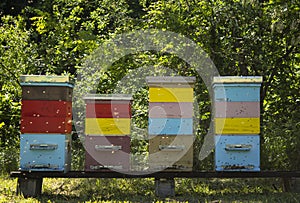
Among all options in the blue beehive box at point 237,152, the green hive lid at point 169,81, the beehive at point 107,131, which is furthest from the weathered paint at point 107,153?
the blue beehive box at point 237,152

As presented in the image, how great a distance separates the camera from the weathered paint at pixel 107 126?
5.56m

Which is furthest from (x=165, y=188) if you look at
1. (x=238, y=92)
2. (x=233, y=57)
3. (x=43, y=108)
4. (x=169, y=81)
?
(x=233, y=57)

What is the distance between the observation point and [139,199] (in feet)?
17.9

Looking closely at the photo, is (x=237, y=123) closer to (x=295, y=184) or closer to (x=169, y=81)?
(x=169, y=81)

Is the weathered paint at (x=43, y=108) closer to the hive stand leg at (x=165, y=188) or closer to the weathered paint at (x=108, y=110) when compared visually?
the weathered paint at (x=108, y=110)

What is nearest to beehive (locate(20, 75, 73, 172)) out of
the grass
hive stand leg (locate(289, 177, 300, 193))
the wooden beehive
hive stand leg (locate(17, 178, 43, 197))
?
hive stand leg (locate(17, 178, 43, 197))

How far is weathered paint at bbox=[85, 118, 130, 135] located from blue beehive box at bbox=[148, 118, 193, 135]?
318mm

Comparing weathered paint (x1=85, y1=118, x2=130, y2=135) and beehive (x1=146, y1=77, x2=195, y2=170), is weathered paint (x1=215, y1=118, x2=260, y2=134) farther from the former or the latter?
weathered paint (x1=85, y1=118, x2=130, y2=135)

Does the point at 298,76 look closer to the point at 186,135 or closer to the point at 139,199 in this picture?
the point at 186,135

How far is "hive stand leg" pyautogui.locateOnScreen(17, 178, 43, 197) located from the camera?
5.57 meters

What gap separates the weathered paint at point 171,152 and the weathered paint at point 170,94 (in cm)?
43

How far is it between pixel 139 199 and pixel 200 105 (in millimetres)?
2296

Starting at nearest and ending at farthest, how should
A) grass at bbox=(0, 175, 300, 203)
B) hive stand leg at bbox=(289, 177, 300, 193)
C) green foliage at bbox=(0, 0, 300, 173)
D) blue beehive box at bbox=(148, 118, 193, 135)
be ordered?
1. grass at bbox=(0, 175, 300, 203)
2. blue beehive box at bbox=(148, 118, 193, 135)
3. hive stand leg at bbox=(289, 177, 300, 193)
4. green foliage at bbox=(0, 0, 300, 173)

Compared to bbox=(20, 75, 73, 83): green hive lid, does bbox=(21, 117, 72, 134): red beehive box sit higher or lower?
lower
